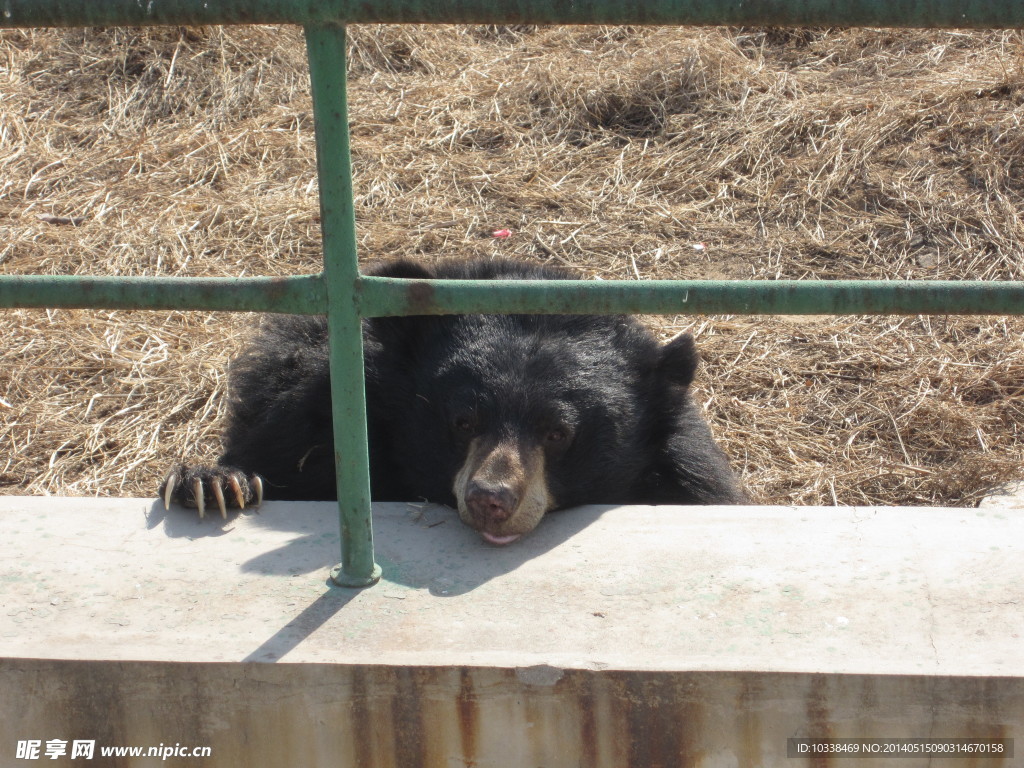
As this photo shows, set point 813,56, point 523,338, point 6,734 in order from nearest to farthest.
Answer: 1. point 6,734
2. point 523,338
3. point 813,56

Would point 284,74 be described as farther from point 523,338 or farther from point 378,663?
point 378,663

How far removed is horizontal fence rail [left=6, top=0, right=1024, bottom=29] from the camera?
176cm

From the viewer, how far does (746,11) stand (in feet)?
5.82

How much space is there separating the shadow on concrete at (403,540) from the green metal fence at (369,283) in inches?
6.6

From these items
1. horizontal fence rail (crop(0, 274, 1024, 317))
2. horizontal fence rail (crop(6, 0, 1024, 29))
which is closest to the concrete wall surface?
horizontal fence rail (crop(0, 274, 1024, 317))

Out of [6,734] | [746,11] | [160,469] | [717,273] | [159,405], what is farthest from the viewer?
[717,273]

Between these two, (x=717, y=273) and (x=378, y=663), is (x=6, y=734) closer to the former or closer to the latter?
(x=378, y=663)

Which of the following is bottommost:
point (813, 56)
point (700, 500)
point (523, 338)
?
point (700, 500)

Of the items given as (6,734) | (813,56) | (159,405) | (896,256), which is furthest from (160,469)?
(813,56)

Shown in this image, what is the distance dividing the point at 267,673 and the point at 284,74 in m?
6.10

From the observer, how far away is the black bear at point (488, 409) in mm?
3326

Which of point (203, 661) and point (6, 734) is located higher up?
point (203, 661)

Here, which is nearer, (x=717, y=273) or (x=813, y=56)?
(x=717, y=273)

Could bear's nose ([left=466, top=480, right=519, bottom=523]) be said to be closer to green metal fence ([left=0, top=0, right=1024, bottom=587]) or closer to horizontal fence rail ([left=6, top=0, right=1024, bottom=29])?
green metal fence ([left=0, top=0, right=1024, bottom=587])
